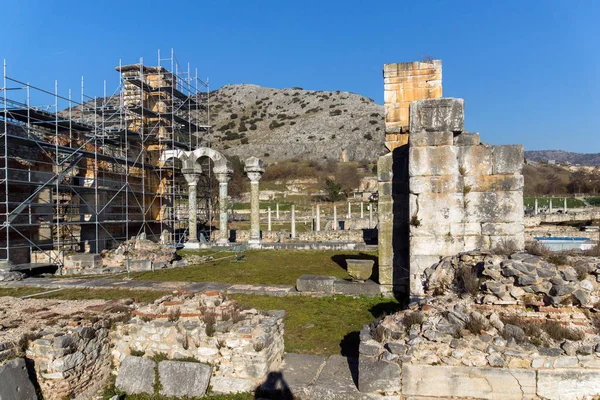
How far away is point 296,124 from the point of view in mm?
87750

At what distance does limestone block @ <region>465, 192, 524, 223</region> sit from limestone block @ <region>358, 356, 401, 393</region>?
13.6 ft

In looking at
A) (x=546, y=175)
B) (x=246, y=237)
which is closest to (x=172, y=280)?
(x=246, y=237)

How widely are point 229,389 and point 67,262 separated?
13.4 metres

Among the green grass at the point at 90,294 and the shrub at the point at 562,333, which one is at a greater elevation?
the shrub at the point at 562,333

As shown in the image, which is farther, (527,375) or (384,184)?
(384,184)

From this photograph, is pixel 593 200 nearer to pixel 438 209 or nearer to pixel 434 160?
pixel 438 209

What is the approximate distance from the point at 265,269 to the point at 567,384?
1122 centimetres

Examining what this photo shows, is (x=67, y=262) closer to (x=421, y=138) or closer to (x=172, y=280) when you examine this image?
(x=172, y=280)

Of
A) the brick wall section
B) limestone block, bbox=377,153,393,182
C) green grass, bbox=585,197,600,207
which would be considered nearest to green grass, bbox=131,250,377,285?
limestone block, bbox=377,153,393,182

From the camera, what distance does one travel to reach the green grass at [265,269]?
13.3 meters

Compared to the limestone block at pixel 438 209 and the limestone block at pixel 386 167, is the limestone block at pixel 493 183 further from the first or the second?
the limestone block at pixel 386 167

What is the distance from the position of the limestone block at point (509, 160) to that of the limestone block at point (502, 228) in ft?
3.18

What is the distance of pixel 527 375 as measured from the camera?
4754 millimetres

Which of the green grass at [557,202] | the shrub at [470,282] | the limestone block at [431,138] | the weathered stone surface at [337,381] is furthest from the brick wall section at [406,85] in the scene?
the green grass at [557,202]
